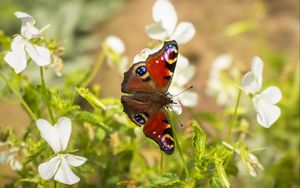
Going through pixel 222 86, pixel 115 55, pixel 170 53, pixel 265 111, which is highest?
pixel 222 86

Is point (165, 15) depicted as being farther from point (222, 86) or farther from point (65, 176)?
point (222, 86)

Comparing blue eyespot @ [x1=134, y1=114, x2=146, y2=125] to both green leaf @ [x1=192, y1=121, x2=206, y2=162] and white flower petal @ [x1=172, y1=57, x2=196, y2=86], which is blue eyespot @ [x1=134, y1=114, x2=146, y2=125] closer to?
green leaf @ [x1=192, y1=121, x2=206, y2=162]

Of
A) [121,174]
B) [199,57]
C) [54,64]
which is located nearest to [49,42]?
[54,64]

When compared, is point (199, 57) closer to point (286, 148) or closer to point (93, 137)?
point (286, 148)

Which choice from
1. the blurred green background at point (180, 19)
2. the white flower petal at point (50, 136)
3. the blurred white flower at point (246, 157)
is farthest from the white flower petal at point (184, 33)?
the blurred green background at point (180, 19)

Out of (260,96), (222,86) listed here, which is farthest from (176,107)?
(222,86)

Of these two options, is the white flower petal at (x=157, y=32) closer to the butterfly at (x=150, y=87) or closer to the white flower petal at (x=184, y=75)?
the butterfly at (x=150, y=87)

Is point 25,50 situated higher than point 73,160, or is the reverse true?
point 25,50
